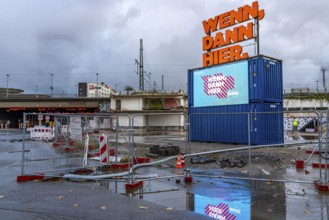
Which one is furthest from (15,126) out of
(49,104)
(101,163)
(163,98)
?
(101,163)

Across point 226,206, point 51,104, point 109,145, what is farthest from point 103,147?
point 51,104

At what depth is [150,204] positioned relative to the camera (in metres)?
6.46

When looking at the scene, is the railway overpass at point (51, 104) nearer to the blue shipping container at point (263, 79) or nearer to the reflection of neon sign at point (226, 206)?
the blue shipping container at point (263, 79)

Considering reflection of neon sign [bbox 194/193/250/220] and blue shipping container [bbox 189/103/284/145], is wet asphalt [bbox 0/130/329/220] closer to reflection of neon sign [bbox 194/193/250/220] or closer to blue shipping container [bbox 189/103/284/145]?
reflection of neon sign [bbox 194/193/250/220]

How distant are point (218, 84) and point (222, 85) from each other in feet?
1.13

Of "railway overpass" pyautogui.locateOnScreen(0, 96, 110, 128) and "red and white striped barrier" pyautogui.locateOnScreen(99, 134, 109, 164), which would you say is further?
"railway overpass" pyautogui.locateOnScreen(0, 96, 110, 128)

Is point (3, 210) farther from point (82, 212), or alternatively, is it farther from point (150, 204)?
point (150, 204)

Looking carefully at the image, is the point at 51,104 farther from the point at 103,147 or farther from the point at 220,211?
the point at 220,211

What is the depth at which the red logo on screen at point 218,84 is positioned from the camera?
1953cm

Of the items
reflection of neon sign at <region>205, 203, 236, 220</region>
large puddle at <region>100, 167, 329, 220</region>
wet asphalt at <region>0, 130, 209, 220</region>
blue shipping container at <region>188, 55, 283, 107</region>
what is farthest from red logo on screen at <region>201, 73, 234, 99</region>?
reflection of neon sign at <region>205, 203, 236, 220</region>

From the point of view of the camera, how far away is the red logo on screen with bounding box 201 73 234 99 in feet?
64.1

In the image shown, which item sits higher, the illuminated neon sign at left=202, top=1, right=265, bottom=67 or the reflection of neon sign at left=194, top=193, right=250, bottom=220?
the illuminated neon sign at left=202, top=1, right=265, bottom=67

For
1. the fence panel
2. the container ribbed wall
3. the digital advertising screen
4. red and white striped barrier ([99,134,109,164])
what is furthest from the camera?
the digital advertising screen

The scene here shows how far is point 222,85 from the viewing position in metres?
19.9
